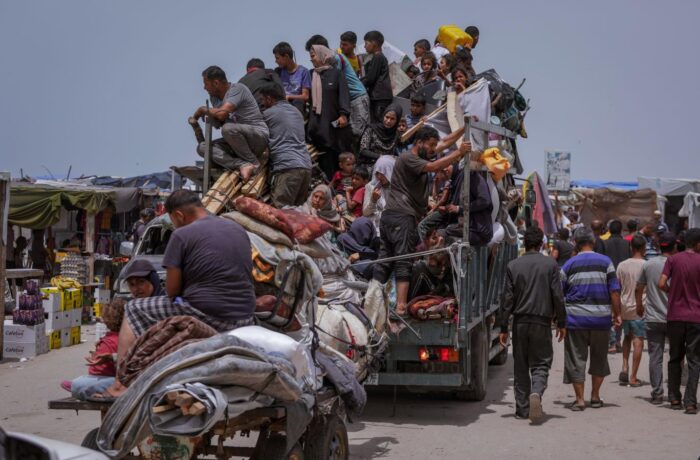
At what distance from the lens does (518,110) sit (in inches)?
595

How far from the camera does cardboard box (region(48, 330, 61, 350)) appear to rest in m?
16.4

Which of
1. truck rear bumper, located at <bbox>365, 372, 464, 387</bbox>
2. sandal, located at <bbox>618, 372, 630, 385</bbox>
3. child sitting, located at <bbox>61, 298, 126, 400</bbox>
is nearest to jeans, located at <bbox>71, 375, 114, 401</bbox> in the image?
child sitting, located at <bbox>61, 298, 126, 400</bbox>

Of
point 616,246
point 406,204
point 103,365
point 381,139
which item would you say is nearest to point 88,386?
point 103,365

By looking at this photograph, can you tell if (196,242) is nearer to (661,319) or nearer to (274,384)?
(274,384)

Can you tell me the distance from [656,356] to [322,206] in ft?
15.8

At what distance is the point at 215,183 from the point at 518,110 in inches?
240

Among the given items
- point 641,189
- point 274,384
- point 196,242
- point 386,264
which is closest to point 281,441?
point 274,384

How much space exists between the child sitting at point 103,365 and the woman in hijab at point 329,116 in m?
7.13

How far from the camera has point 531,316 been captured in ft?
36.4

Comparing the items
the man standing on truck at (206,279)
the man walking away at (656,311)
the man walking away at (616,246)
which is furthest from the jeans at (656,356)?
the man standing on truck at (206,279)

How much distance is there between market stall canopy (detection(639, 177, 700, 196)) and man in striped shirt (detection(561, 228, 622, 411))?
1949 cm

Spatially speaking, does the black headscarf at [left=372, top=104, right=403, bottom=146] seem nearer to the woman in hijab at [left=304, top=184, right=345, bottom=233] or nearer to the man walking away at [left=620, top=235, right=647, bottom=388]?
the woman in hijab at [left=304, top=184, right=345, bottom=233]

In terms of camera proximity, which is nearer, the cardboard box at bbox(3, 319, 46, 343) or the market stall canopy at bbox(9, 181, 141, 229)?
the cardboard box at bbox(3, 319, 46, 343)

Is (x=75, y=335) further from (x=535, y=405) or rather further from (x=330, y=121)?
(x=535, y=405)
